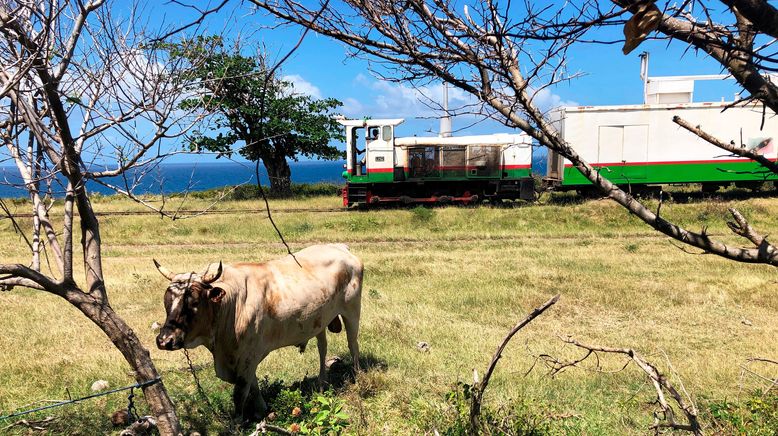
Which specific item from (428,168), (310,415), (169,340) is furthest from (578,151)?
(169,340)

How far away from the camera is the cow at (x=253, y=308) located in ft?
13.9

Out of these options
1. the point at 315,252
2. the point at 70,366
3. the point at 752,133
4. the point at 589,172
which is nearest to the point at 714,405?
the point at 589,172

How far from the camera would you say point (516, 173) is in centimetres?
2248

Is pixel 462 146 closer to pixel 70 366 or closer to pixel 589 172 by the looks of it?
pixel 70 366

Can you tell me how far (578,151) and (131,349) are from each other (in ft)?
67.2

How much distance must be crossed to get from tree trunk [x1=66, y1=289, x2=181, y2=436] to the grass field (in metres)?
1.07

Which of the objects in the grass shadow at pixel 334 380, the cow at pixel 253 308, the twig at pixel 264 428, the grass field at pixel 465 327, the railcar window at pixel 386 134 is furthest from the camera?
the railcar window at pixel 386 134

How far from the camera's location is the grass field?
5.19 metres

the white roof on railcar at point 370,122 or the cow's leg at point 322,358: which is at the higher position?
the white roof on railcar at point 370,122

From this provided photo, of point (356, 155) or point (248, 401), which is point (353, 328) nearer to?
point (248, 401)

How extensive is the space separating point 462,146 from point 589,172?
64.4 feet

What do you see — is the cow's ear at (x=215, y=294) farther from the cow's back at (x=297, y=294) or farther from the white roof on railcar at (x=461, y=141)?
the white roof on railcar at (x=461, y=141)

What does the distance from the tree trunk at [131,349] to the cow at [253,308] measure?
0.23 metres

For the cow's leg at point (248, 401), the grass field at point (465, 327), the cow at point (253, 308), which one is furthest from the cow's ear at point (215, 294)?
the grass field at point (465, 327)
